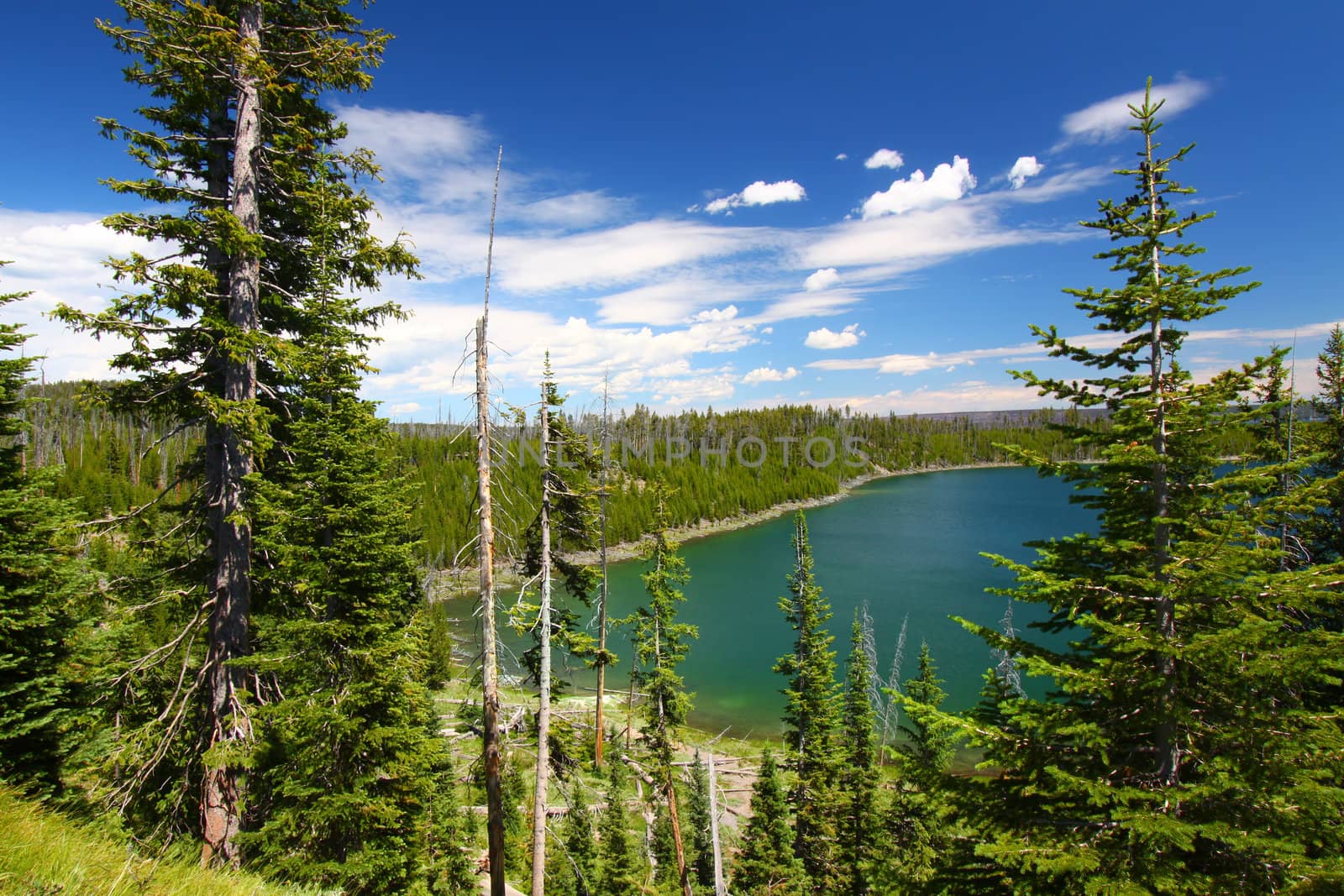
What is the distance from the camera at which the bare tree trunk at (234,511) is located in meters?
8.74

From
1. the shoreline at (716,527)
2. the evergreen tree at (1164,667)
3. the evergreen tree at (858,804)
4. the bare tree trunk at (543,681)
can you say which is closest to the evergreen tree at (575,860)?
the bare tree trunk at (543,681)

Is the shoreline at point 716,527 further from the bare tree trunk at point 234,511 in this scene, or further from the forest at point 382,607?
the bare tree trunk at point 234,511

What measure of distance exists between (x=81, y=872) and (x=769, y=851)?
55.7ft

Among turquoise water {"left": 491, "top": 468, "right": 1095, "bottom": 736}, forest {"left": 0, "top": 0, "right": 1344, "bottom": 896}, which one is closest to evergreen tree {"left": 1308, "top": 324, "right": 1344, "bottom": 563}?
forest {"left": 0, "top": 0, "right": 1344, "bottom": 896}

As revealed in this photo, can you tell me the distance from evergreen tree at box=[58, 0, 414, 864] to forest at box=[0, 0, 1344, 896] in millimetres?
56

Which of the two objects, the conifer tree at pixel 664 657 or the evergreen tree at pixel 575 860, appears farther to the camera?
the conifer tree at pixel 664 657

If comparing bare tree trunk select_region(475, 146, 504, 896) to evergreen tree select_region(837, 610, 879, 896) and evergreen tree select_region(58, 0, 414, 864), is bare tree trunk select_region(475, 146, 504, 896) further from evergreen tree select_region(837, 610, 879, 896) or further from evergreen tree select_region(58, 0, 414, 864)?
evergreen tree select_region(837, 610, 879, 896)

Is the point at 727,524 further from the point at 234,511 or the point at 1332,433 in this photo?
the point at 234,511

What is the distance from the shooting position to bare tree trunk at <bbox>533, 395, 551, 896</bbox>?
8.96m

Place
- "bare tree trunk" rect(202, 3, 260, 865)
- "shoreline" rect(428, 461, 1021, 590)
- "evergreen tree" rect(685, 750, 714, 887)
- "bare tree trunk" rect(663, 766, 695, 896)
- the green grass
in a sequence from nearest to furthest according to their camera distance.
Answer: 1. the green grass
2. "bare tree trunk" rect(202, 3, 260, 865)
3. "bare tree trunk" rect(663, 766, 695, 896)
4. "evergreen tree" rect(685, 750, 714, 887)
5. "shoreline" rect(428, 461, 1021, 590)

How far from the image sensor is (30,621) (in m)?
9.91

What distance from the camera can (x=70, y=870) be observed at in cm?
466

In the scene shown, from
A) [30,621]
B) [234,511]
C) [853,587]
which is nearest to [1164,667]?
[234,511]

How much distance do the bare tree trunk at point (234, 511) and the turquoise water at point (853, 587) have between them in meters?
13.0
